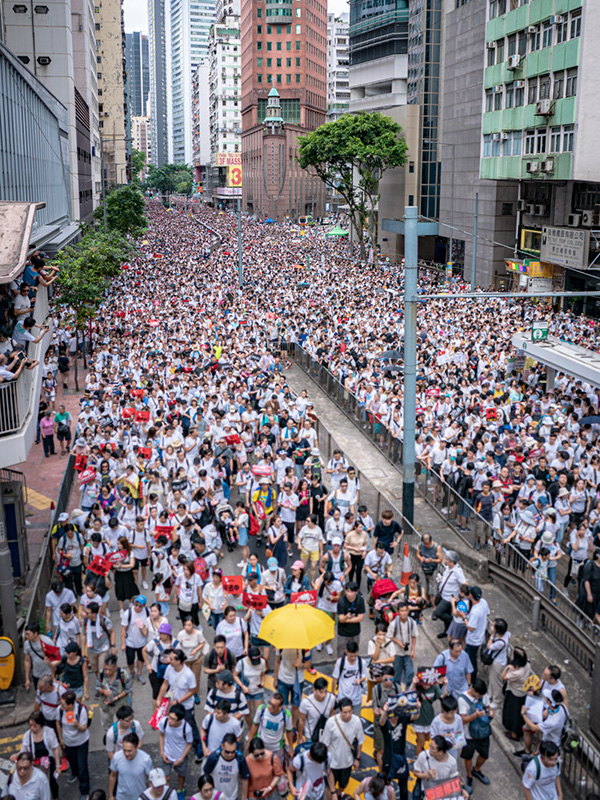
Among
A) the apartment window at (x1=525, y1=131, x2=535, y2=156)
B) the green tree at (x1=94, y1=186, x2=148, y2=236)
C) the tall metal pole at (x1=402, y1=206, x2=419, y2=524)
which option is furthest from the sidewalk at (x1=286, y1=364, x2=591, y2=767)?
the green tree at (x1=94, y1=186, x2=148, y2=236)

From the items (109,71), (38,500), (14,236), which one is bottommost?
(38,500)

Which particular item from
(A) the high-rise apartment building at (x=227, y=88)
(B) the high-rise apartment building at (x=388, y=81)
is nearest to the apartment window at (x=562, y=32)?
(B) the high-rise apartment building at (x=388, y=81)

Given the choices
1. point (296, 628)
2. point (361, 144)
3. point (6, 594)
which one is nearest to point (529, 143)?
point (361, 144)

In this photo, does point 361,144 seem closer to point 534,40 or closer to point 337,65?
point 534,40

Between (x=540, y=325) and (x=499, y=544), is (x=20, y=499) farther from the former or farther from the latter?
(x=540, y=325)

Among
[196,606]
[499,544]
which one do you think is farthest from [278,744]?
[499,544]

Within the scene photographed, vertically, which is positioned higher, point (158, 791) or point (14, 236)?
point (14, 236)

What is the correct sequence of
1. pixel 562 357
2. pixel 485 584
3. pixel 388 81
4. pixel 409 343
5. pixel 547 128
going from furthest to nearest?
pixel 388 81 → pixel 547 128 → pixel 562 357 → pixel 409 343 → pixel 485 584

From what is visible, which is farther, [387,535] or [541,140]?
[541,140]
